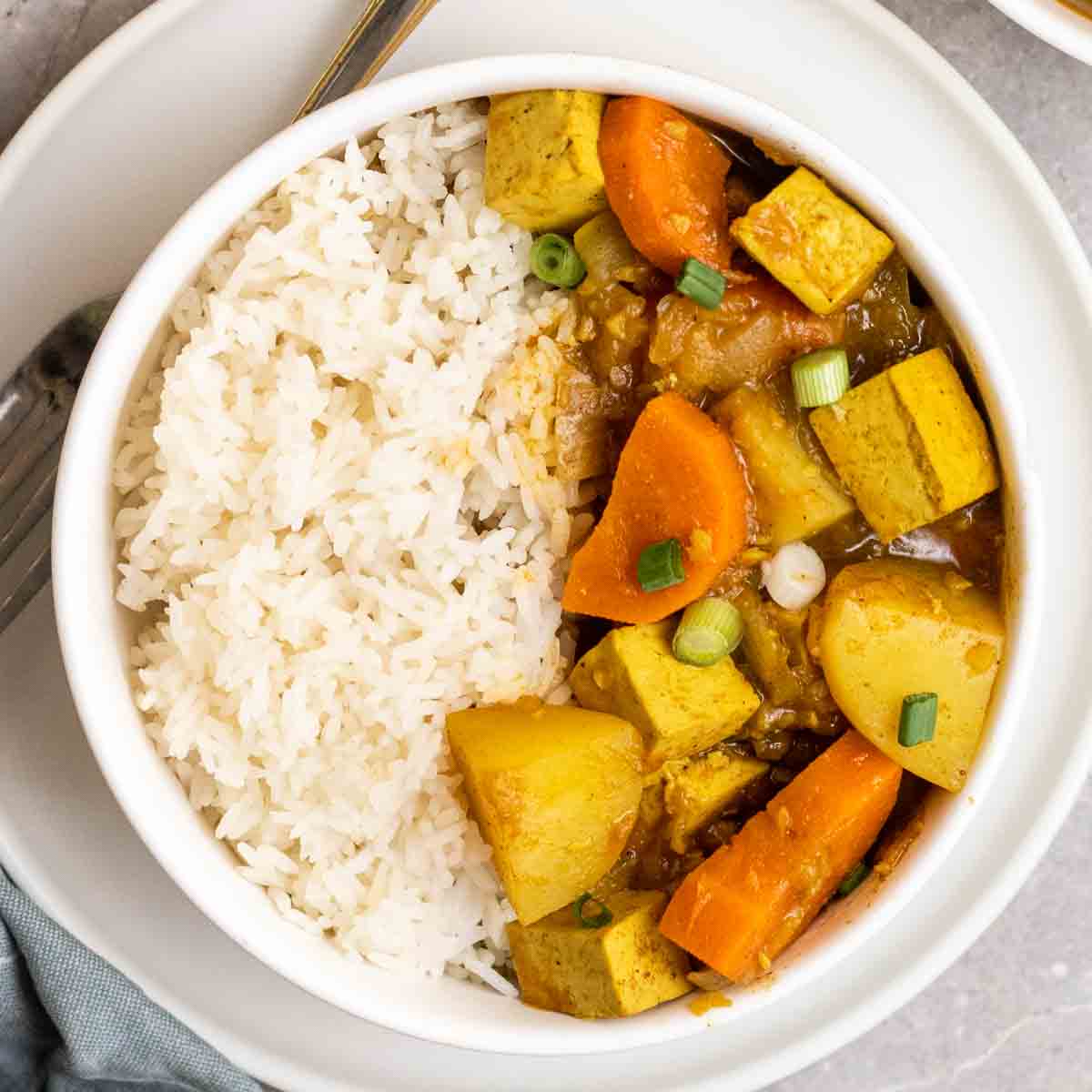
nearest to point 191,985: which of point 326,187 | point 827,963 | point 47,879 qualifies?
point 47,879

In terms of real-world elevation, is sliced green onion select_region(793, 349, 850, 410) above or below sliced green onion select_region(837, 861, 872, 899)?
above

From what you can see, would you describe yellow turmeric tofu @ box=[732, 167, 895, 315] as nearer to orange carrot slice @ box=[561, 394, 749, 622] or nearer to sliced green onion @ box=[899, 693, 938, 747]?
orange carrot slice @ box=[561, 394, 749, 622]

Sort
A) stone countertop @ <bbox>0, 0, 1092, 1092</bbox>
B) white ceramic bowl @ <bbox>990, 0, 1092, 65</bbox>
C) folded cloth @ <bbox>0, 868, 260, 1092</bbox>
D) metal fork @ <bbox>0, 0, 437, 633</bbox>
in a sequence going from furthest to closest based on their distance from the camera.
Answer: stone countertop @ <bbox>0, 0, 1092, 1092</bbox> → folded cloth @ <bbox>0, 868, 260, 1092</bbox> → metal fork @ <bbox>0, 0, 437, 633</bbox> → white ceramic bowl @ <bbox>990, 0, 1092, 65</bbox>

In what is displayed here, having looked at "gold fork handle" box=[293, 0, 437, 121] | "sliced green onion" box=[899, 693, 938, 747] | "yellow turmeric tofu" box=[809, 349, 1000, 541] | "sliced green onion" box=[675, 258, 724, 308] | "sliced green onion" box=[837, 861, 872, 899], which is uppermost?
"gold fork handle" box=[293, 0, 437, 121]

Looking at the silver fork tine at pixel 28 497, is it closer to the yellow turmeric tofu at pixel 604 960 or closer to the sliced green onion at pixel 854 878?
the yellow turmeric tofu at pixel 604 960

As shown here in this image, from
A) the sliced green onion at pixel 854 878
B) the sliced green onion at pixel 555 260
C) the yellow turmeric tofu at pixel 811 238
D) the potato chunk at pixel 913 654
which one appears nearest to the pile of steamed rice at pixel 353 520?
the sliced green onion at pixel 555 260

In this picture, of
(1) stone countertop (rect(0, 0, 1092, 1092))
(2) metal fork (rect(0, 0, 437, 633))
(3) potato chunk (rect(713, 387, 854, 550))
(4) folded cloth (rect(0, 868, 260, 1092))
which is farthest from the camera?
(1) stone countertop (rect(0, 0, 1092, 1092))

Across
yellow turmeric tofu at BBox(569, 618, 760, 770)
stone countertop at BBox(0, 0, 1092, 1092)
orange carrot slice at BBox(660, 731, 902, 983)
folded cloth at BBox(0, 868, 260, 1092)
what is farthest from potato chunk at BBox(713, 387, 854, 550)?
folded cloth at BBox(0, 868, 260, 1092)
